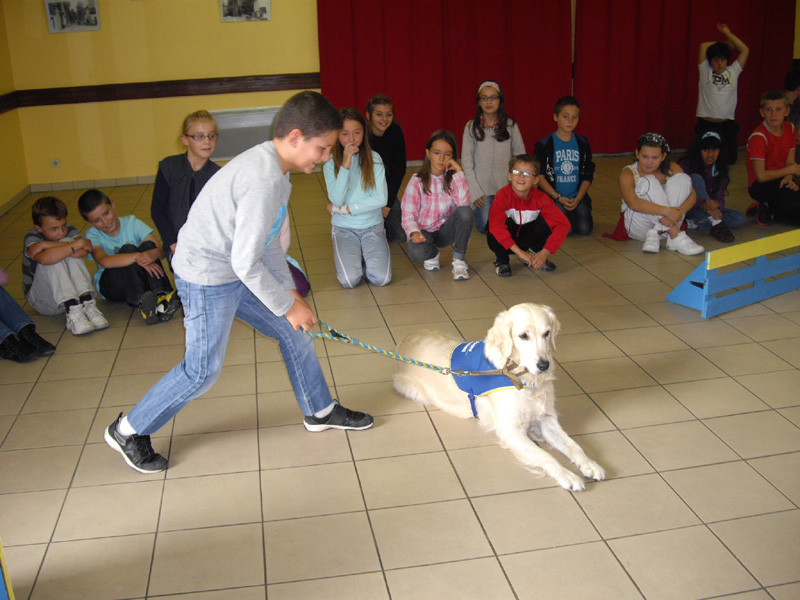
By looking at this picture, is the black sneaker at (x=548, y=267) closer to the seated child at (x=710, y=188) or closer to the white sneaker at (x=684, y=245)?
the white sneaker at (x=684, y=245)

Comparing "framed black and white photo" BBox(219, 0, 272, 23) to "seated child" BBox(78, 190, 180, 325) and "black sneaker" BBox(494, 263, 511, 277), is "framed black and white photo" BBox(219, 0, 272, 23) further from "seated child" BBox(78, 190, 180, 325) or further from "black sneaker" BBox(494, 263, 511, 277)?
"black sneaker" BBox(494, 263, 511, 277)

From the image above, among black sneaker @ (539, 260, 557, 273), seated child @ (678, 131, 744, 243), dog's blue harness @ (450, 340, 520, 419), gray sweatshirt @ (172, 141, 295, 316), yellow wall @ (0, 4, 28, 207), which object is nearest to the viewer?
gray sweatshirt @ (172, 141, 295, 316)

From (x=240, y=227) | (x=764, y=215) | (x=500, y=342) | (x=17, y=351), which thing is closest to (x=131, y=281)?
(x=17, y=351)

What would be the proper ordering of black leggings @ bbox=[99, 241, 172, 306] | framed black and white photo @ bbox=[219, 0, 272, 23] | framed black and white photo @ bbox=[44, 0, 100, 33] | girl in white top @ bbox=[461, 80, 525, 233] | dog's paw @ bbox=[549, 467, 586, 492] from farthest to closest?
framed black and white photo @ bbox=[219, 0, 272, 23] → framed black and white photo @ bbox=[44, 0, 100, 33] → girl in white top @ bbox=[461, 80, 525, 233] → black leggings @ bbox=[99, 241, 172, 306] → dog's paw @ bbox=[549, 467, 586, 492]

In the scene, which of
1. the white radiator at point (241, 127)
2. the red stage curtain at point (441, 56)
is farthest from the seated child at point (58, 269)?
the red stage curtain at point (441, 56)

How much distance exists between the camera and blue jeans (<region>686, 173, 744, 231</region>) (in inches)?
217

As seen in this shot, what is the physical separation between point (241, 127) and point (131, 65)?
4.02 ft

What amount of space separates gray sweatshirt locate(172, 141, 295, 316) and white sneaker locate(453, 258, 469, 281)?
91.4 inches

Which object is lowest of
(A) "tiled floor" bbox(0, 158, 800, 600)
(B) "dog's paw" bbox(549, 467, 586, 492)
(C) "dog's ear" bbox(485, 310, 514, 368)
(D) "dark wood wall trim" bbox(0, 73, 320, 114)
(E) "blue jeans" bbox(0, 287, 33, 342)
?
(A) "tiled floor" bbox(0, 158, 800, 600)

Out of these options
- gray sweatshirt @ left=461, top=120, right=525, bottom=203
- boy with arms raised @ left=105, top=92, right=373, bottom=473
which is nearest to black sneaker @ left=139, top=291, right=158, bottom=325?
boy with arms raised @ left=105, top=92, right=373, bottom=473

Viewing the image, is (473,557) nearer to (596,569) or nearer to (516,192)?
(596,569)

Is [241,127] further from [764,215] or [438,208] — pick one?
[764,215]

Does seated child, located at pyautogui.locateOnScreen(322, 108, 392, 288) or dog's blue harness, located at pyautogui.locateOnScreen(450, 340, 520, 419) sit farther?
seated child, located at pyautogui.locateOnScreen(322, 108, 392, 288)

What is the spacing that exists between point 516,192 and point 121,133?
185 inches
